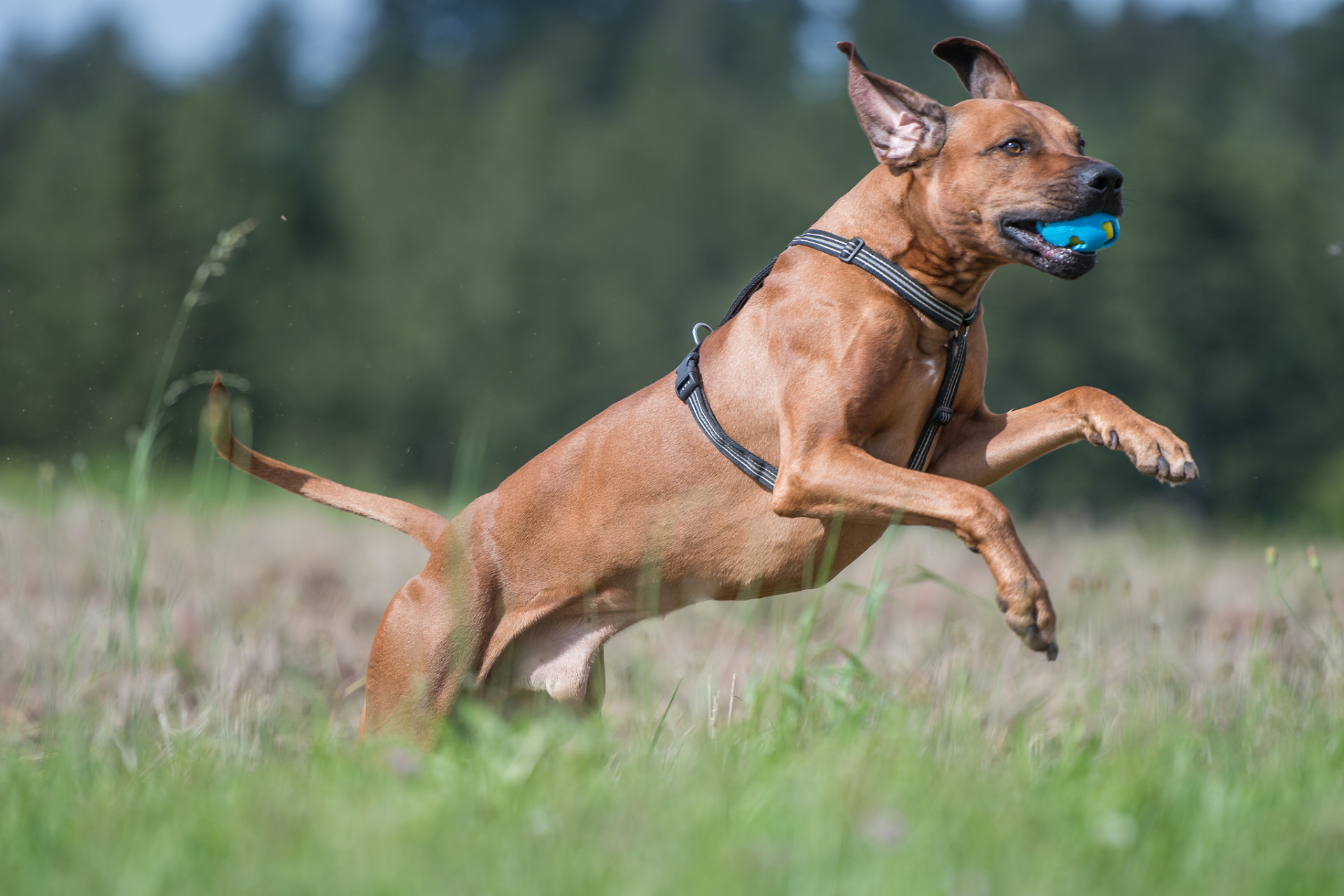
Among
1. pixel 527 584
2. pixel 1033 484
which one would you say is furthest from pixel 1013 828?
pixel 1033 484

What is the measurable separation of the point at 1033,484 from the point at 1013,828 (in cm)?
2908

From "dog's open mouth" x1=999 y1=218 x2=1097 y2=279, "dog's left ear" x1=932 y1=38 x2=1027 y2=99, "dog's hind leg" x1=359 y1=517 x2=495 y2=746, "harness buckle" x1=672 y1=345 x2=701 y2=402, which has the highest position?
"dog's left ear" x1=932 y1=38 x2=1027 y2=99

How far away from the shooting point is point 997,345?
102 feet

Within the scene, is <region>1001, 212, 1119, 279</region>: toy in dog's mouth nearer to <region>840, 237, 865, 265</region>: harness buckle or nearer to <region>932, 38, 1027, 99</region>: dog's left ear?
<region>840, 237, 865, 265</region>: harness buckle

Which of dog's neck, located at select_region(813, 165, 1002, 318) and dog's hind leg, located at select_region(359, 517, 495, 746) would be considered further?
dog's hind leg, located at select_region(359, 517, 495, 746)

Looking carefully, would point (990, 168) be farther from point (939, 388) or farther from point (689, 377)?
Result: point (689, 377)

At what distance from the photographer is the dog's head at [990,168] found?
339cm

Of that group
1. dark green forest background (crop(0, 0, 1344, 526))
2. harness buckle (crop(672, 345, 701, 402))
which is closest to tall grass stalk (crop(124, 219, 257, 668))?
harness buckle (crop(672, 345, 701, 402))

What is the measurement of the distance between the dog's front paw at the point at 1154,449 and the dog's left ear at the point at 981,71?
131cm

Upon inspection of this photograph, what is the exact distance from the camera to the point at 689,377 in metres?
3.81

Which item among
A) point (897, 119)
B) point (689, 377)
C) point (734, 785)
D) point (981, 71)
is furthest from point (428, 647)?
point (981, 71)

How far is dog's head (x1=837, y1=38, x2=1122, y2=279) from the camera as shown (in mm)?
3391

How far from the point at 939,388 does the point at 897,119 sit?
83cm

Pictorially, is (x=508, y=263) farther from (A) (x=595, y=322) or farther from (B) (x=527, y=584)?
(B) (x=527, y=584)
